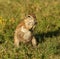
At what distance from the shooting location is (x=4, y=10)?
1009 cm

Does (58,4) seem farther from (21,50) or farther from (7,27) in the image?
(21,50)

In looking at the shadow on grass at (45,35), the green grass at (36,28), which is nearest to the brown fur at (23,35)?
the green grass at (36,28)

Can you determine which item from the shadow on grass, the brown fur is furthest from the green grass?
the brown fur

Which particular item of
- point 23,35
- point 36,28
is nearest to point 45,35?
point 36,28

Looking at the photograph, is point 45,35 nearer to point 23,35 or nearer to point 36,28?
point 36,28

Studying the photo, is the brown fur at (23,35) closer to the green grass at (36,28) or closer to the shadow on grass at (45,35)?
the green grass at (36,28)

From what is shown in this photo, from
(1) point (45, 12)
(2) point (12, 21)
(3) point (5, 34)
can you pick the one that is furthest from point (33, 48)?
(1) point (45, 12)

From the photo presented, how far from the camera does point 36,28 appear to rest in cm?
885

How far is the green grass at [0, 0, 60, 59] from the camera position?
23.6 feet

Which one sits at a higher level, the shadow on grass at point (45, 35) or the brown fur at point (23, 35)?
the brown fur at point (23, 35)

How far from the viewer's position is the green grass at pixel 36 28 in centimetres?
719

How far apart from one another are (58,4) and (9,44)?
3.25m

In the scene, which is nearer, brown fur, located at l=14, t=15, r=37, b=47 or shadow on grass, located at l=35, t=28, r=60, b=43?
brown fur, located at l=14, t=15, r=37, b=47

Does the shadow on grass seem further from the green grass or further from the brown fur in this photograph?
the brown fur
